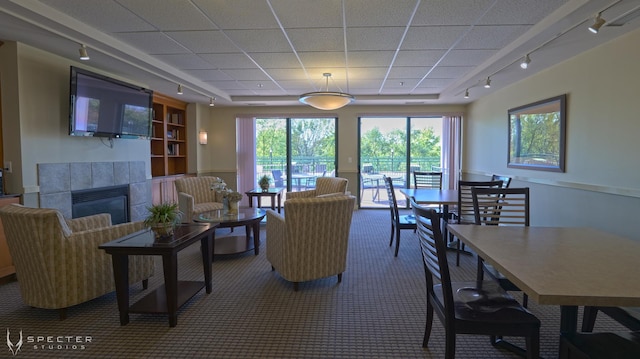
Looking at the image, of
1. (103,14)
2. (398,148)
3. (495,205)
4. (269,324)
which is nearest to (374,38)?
(495,205)

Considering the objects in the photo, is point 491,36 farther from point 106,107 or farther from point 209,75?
point 106,107

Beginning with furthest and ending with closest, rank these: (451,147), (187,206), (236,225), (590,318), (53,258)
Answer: (451,147) < (187,206) < (236,225) < (53,258) < (590,318)

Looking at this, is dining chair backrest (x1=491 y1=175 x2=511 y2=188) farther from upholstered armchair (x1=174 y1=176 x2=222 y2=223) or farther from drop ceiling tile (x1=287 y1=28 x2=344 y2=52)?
upholstered armchair (x1=174 y1=176 x2=222 y2=223)

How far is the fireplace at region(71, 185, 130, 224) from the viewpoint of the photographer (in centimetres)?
418

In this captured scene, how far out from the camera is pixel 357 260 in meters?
4.02

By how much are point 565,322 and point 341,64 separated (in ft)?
12.4

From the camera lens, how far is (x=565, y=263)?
148 centimetres

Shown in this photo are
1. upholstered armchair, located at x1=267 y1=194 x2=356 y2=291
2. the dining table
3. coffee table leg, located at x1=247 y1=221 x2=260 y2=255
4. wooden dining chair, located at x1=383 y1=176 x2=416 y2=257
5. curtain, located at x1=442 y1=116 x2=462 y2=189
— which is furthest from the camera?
curtain, located at x1=442 y1=116 x2=462 y2=189

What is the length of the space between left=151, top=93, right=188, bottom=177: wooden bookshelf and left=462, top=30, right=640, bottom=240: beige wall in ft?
20.8

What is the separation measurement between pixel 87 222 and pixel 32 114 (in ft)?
5.37

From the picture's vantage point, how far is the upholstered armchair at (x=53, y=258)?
2.39 m

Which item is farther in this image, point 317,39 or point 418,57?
point 418,57

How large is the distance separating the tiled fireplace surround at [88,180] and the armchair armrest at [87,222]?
1077mm

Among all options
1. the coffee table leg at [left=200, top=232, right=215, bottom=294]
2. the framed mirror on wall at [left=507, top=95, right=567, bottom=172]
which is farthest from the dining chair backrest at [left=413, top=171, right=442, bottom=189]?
the coffee table leg at [left=200, top=232, right=215, bottom=294]
